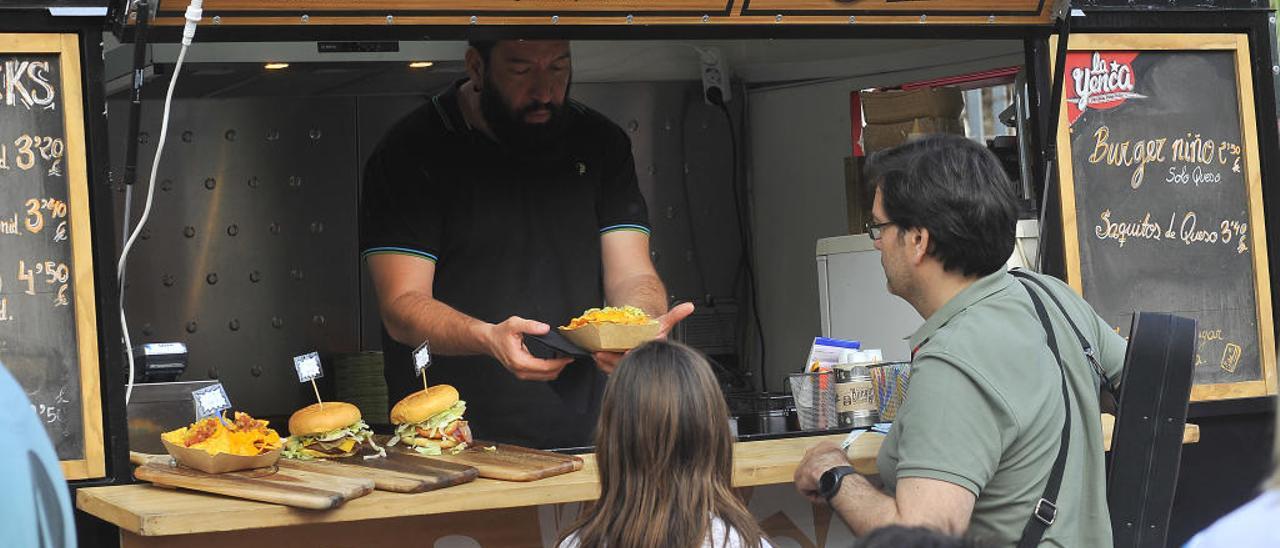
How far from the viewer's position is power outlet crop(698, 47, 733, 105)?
636cm

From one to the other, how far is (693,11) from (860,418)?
1.17m

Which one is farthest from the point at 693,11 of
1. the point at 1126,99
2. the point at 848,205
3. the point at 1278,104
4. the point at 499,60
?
the point at 848,205

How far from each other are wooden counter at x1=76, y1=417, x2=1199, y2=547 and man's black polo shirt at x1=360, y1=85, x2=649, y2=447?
1126 mm

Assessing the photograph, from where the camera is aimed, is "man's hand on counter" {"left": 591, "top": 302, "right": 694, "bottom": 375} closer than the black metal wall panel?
Yes

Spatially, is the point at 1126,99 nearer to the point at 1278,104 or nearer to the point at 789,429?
the point at 1278,104

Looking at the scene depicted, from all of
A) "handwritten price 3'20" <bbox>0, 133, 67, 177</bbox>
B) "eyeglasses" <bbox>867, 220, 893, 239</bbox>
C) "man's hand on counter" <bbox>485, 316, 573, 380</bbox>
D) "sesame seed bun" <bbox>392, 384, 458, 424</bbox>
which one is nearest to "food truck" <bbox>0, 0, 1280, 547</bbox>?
"handwritten price 3'20" <bbox>0, 133, 67, 177</bbox>

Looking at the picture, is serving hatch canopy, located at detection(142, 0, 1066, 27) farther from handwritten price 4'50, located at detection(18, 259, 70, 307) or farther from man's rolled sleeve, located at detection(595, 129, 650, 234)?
man's rolled sleeve, located at detection(595, 129, 650, 234)

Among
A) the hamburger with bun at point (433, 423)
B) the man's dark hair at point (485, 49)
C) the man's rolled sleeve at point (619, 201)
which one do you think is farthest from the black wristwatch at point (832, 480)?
the man's dark hair at point (485, 49)

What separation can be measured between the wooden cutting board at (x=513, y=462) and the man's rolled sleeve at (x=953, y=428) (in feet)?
3.10

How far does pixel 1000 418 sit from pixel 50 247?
2.13m

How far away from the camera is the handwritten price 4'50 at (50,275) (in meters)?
3.37

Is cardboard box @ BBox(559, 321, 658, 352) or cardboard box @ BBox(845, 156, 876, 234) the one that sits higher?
cardboard box @ BBox(845, 156, 876, 234)

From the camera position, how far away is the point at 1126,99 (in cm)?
431

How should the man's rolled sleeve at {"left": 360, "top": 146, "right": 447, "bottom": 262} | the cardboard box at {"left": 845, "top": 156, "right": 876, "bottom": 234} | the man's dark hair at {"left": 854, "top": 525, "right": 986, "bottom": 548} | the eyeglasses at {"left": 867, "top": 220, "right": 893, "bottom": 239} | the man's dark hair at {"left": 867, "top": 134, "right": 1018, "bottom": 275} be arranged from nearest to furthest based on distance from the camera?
1. the man's dark hair at {"left": 854, "top": 525, "right": 986, "bottom": 548}
2. the man's dark hair at {"left": 867, "top": 134, "right": 1018, "bottom": 275}
3. the eyeglasses at {"left": 867, "top": 220, "right": 893, "bottom": 239}
4. the man's rolled sleeve at {"left": 360, "top": 146, "right": 447, "bottom": 262}
5. the cardboard box at {"left": 845, "top": 156, "right": 876, "bottom": 234}
